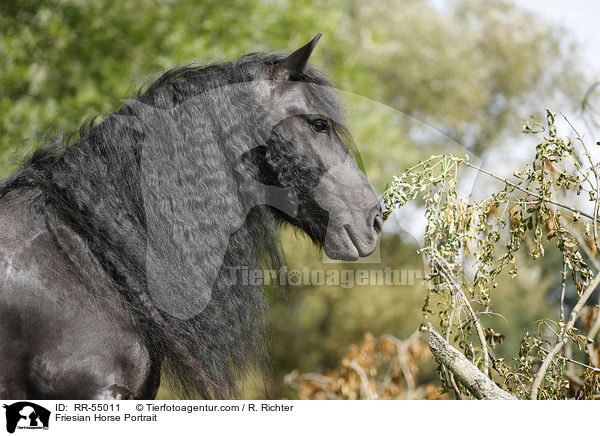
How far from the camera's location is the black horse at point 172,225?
1.43 metres

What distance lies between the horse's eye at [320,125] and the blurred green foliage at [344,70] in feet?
2.63

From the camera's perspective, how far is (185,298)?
5.18 feet

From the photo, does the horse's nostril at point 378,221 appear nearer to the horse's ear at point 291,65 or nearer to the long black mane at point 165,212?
the long black mane at point 165,212

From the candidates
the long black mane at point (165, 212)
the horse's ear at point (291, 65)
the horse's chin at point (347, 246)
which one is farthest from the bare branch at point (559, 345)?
the horse's ear at point (291, 65)

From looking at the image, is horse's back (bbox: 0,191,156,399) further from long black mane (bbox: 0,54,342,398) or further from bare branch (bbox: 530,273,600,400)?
bare branch (bbox: 530,273,600,400)

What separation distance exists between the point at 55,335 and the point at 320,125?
3.42 ft

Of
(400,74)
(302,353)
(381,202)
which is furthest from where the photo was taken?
(400,74)

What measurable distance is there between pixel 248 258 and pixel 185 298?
263mm

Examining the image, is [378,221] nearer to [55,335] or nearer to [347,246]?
[347,246]

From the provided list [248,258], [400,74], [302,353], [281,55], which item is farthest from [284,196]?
[400,74]

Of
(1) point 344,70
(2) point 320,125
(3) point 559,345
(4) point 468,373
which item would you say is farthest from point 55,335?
(1) point 344,70

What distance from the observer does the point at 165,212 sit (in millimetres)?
1591
